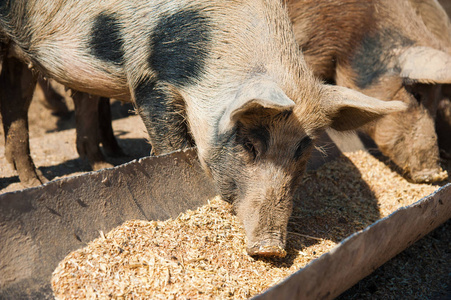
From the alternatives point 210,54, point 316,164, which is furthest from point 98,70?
point 316,164

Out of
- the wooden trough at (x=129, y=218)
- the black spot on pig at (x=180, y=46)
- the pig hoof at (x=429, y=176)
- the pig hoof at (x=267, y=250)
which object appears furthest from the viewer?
the pig hoof at (x=429, y=176)

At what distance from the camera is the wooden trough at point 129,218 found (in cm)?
237

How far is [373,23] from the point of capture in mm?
4672

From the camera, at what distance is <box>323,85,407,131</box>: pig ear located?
119 inches

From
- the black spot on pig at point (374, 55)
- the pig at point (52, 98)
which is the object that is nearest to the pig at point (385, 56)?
the black spot on pig at point (374, 55)

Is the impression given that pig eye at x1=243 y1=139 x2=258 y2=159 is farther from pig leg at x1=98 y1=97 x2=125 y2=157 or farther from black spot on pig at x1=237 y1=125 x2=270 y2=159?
pig leg at x1=98 y1=97 x2=125 y2=157

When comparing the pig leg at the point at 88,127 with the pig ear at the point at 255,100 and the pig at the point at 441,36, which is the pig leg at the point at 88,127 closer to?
the pig ear at the point at 255,100

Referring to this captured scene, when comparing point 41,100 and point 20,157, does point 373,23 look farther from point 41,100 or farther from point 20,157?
point 41,100

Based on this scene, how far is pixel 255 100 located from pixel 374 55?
2.51 m

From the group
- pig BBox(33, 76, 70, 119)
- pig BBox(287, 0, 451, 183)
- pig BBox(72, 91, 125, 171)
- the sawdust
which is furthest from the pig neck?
pig BBox(33, 76, 70, 119)

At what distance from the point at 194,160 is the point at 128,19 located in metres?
1.14

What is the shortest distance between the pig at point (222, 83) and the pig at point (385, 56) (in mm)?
1239

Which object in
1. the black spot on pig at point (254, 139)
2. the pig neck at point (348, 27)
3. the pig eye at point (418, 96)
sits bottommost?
the pig eye at point (418, 96)

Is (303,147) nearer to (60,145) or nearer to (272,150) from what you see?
(272,150)
